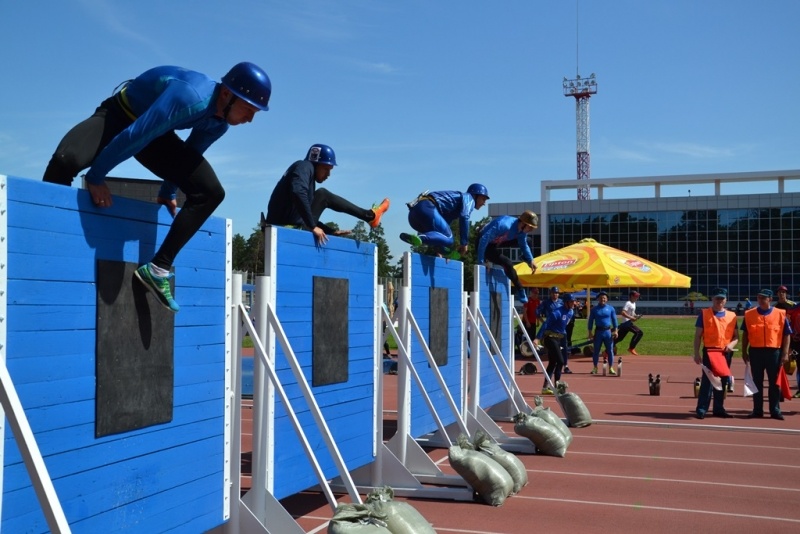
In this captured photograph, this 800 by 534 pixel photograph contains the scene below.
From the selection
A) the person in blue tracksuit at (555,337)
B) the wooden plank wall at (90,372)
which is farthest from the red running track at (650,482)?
the wooden plank wall at (90,372)

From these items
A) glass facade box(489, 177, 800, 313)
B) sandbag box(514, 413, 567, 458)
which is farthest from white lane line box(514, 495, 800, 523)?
glass facade box(489, 177, 800, 313)

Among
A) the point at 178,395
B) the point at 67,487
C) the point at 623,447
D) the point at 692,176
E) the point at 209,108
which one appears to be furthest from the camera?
the point at 692,176

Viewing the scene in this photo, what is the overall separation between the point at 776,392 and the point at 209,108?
12.0m

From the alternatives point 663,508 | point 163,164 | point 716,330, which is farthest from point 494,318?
point 163,164

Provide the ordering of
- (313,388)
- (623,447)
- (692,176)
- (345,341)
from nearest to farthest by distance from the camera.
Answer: (313,388) → (345,341) → (623,447) → (692,176)

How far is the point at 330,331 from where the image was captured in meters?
7.84

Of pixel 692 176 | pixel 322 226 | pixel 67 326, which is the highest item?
pixel 692 176

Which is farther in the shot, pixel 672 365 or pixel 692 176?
pixel 692 176

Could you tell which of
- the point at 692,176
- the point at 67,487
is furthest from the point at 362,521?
the point at 692,176

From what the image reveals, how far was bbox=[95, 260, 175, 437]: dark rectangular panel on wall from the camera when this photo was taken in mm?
4812

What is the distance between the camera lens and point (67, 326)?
4.56 m

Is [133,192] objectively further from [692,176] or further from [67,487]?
[692,176]

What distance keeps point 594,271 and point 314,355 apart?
17.8 metres

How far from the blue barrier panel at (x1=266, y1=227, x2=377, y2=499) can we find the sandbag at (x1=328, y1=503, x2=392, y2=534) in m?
1.39
